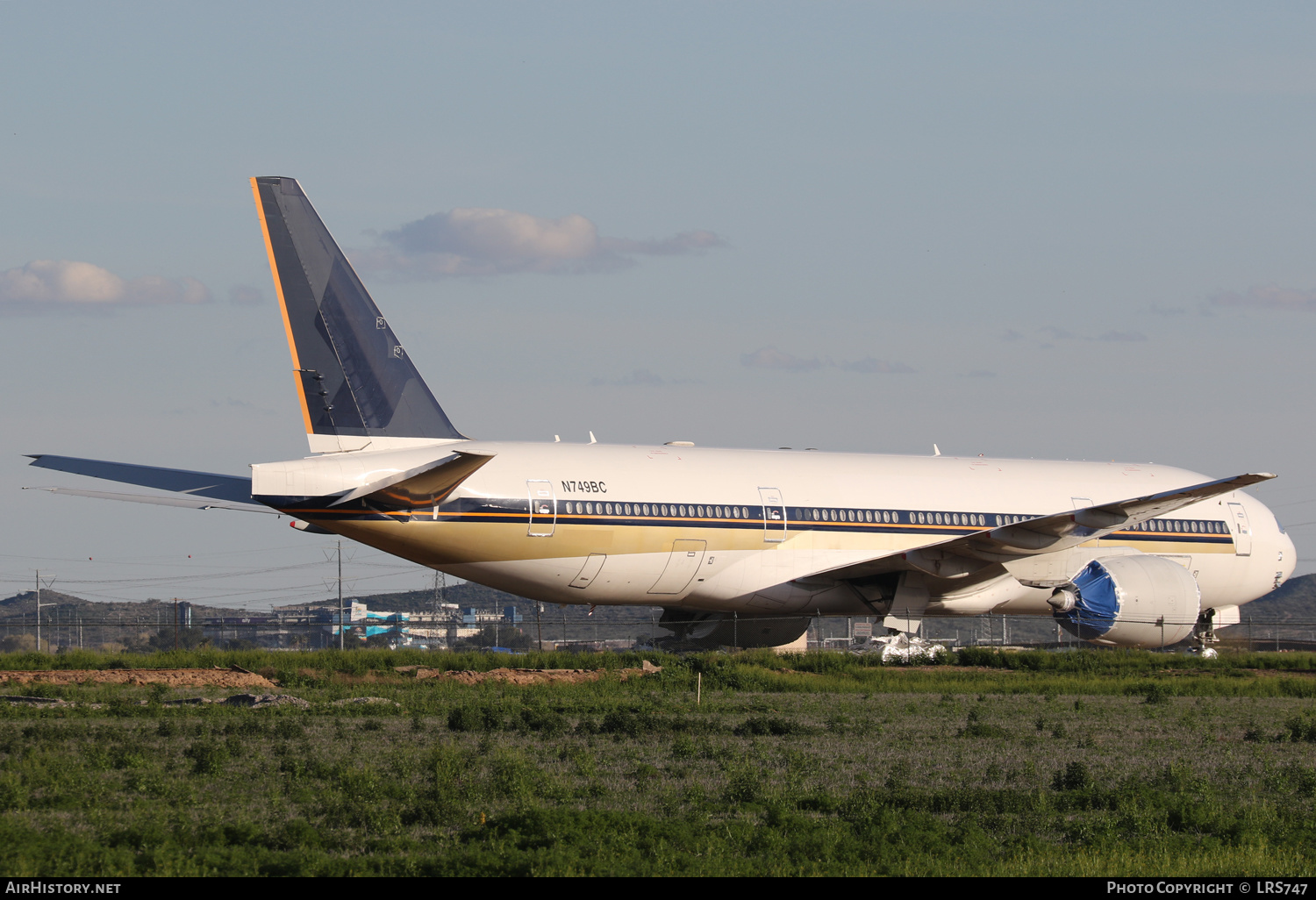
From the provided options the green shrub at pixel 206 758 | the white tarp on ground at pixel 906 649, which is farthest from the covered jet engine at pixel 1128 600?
the green shrub at pixel 206 758

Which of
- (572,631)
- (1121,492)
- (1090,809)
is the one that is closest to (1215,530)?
(1121,492)

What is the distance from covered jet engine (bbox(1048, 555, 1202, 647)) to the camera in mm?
32156

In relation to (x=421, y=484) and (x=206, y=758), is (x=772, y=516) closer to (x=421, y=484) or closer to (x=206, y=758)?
(x=421, y=484)

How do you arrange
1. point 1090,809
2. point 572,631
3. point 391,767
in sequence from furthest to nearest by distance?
point 572,631
point 391,767
point 1090,809

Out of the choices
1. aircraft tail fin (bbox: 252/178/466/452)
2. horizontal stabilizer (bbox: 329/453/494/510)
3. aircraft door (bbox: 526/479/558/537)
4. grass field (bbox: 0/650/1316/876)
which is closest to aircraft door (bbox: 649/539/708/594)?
aircraft door (bbox: 526/479/558/537)

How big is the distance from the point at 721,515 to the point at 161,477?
431 inches

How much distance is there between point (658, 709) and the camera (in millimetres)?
21578

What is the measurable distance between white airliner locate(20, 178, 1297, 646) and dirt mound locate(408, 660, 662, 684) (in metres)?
1.46

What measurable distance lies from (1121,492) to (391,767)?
24.6 meters

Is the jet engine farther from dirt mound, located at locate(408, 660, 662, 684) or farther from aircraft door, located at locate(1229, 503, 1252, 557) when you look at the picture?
aircraft door, located at locate(1229, 503, 1252, 557)

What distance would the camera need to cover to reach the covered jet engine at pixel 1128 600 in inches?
1266

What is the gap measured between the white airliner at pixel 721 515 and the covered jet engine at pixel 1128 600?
4cm

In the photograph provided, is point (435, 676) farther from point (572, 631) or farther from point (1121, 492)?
point (572, 631)

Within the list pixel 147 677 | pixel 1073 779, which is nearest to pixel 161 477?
pixel 147 677
